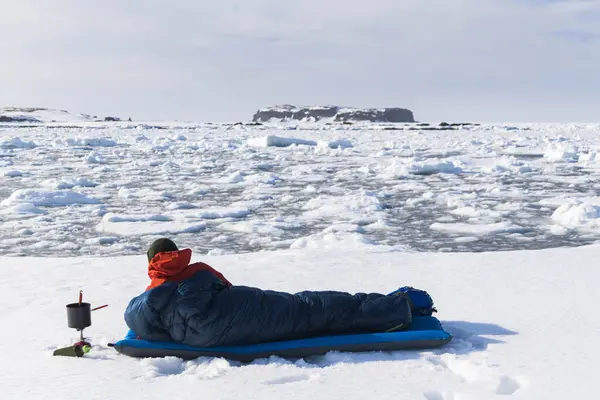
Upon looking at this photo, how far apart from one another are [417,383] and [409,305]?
617 mm

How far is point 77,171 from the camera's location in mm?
13875

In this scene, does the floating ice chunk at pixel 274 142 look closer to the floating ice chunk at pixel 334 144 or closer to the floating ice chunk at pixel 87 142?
the floating ice chunk at pixel 334 144

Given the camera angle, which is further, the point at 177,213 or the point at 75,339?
the point at 177,213

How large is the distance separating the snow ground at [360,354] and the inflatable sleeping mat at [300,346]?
41mm

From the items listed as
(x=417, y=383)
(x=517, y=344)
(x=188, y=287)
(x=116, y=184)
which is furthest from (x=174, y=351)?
(x=116, y=184)

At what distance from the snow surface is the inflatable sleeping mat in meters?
0.05

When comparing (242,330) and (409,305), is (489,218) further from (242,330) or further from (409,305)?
(242,330)

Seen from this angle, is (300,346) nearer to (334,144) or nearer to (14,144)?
(334,144)

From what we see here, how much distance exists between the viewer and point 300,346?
291 centimetres

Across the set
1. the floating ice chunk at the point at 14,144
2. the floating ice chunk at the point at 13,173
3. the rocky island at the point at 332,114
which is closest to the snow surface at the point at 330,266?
the floating ice chunk at the point at 13,173

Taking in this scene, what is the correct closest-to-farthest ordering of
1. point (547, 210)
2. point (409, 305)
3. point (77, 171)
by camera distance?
point (409, 305), point (547, 210), point (77, 171)

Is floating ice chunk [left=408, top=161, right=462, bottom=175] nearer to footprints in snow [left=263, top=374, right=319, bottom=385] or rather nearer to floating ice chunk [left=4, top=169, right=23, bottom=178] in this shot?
floating ice chunk [left=4, top=169, right=23, bottom=178]

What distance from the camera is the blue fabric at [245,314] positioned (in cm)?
287

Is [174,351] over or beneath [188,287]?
beneath
